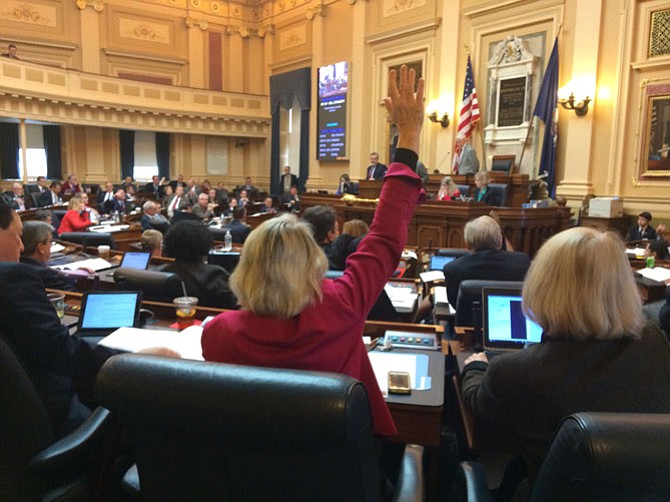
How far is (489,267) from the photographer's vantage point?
301cm

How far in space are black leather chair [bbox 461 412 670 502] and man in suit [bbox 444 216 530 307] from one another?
7.16 ft

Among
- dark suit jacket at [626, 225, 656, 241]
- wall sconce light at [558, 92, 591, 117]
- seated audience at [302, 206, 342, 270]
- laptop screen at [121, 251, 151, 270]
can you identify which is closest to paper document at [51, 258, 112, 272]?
laptop screen at [121, 251, 151, 270]

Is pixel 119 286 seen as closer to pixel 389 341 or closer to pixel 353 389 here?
pixel 389 341

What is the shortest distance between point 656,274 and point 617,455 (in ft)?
12.3

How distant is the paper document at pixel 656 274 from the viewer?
3.81m

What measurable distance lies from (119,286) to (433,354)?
6.16ft

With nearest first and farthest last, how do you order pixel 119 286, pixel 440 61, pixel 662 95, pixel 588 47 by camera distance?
pixel 119 286
pixel 662 95
pixel 588 47
pixel 440 61

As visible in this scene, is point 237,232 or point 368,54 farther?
point 368,54

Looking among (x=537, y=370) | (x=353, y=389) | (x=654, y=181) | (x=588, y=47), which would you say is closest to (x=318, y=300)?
(x=353, y=389)

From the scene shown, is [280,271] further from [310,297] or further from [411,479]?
[411,479]

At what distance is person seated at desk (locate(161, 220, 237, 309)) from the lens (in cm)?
301

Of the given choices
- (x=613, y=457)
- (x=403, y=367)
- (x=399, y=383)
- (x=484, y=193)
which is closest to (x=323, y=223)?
(x=403, y=367)

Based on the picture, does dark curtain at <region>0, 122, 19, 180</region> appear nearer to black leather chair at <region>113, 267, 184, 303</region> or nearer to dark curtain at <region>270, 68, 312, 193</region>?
dark curtain at <region>270, 68, 312, 193</region>

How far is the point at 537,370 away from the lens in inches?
48.8
